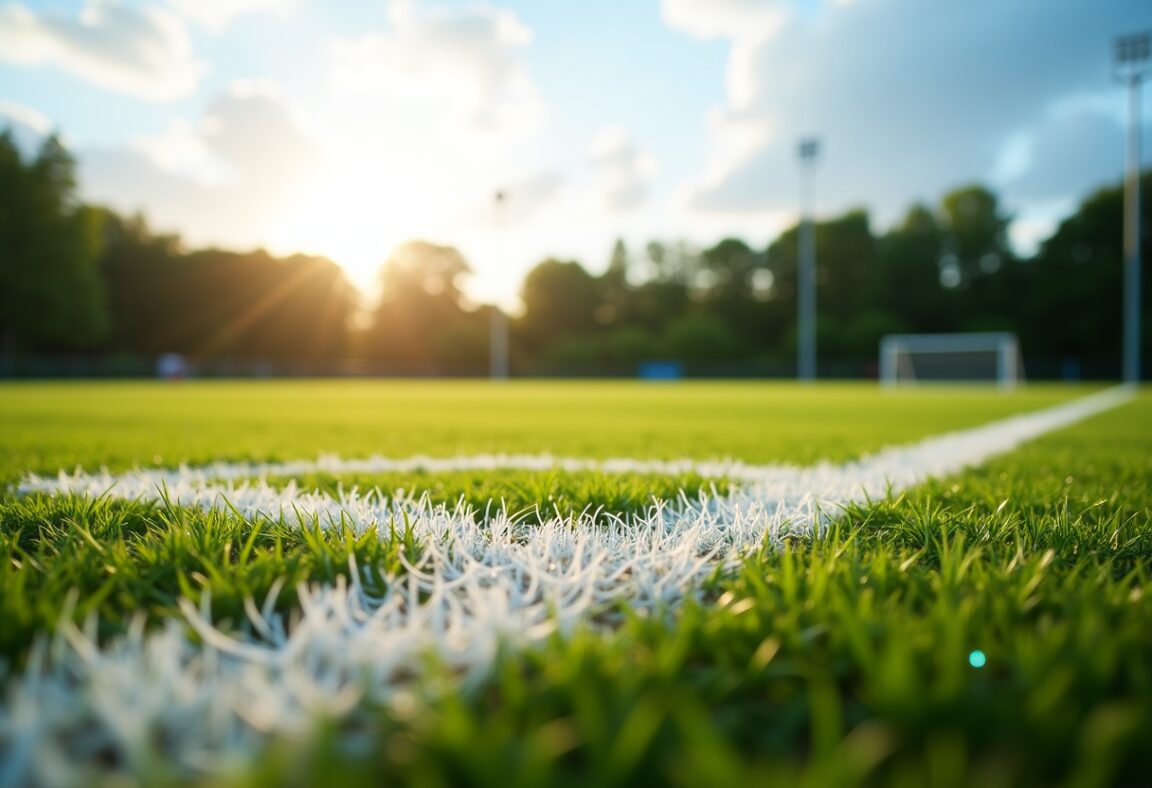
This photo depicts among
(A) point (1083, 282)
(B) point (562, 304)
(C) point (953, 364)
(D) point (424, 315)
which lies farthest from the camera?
(B) point (562, 304)

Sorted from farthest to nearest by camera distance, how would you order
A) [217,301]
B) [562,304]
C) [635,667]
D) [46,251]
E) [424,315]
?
[562,304] → [424,315] → [217,301] → [46,251] → [635,667]

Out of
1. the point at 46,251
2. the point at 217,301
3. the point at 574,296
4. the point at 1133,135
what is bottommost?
the point at 217,301

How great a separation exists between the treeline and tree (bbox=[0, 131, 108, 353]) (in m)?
0.10

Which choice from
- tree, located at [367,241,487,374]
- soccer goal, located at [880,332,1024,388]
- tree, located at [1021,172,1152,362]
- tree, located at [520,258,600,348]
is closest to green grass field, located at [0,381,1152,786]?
soccer goal, located at [880,332,1024,388]

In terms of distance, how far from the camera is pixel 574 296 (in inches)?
2245

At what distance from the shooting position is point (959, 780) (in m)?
0.58

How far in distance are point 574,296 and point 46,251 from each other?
37.1 m

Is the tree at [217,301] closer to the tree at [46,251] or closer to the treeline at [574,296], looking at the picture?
the treeline at [574,296]

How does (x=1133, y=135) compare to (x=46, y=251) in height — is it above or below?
above

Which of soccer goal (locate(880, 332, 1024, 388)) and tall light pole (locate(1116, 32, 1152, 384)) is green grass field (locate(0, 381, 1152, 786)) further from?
tall light pole (locate(1116, 32, 1152, 384))

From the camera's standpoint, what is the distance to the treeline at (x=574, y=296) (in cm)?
3769

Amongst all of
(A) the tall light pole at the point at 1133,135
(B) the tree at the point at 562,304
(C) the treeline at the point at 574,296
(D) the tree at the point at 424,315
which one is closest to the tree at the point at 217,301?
(C) the treeline at the point at 574,296

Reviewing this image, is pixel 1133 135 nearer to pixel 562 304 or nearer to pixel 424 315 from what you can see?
pixel 562 304

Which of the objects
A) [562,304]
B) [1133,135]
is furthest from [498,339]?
[1133,135]
